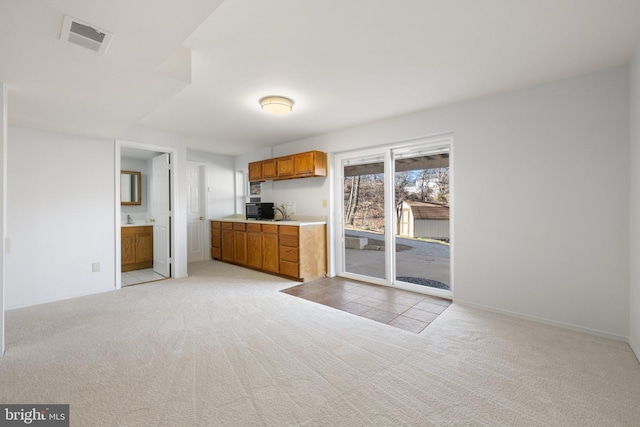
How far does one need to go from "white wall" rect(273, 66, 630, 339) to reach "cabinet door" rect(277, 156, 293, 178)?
237cm

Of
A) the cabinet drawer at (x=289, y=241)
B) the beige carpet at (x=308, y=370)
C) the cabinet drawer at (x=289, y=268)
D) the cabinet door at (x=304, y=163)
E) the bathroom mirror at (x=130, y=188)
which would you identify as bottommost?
the beige carpet at (x=308, y=370)

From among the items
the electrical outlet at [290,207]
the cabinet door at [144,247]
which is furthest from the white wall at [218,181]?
the electrical outlet at [290,207]

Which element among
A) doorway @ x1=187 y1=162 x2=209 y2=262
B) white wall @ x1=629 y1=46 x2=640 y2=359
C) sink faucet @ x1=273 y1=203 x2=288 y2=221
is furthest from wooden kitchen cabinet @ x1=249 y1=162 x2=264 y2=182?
white wall @ x1=629 y1=46 x2=640 y2=359

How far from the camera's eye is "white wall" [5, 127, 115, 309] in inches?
130

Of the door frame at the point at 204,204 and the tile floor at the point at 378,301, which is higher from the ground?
the door frame at the point at 204,204

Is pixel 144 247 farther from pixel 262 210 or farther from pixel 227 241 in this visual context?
pixel 262 210

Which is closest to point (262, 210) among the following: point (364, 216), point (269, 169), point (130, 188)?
point (269, 169)

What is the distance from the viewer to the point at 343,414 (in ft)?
5.10

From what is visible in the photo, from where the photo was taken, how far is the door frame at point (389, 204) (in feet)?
11.5

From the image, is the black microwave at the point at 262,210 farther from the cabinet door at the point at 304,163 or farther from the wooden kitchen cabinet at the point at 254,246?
the cabinet door at the point at 304,163

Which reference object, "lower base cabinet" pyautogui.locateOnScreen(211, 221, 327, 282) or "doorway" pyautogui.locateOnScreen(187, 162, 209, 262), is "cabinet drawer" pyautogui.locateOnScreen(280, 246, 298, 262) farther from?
"doorway" pyautogui.locateOnScreen(187, 162, 209, 262)

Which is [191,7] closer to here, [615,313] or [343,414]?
[343,414]

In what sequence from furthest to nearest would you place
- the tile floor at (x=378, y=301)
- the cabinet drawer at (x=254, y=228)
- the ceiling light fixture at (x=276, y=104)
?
the cabinet drawer at (x=254, y=228) → the ceiling light fixture at (x=276, y=104) → the tile floor at (x=378, y=301)

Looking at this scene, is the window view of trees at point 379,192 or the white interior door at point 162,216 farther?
the white interior door at point 162,216
